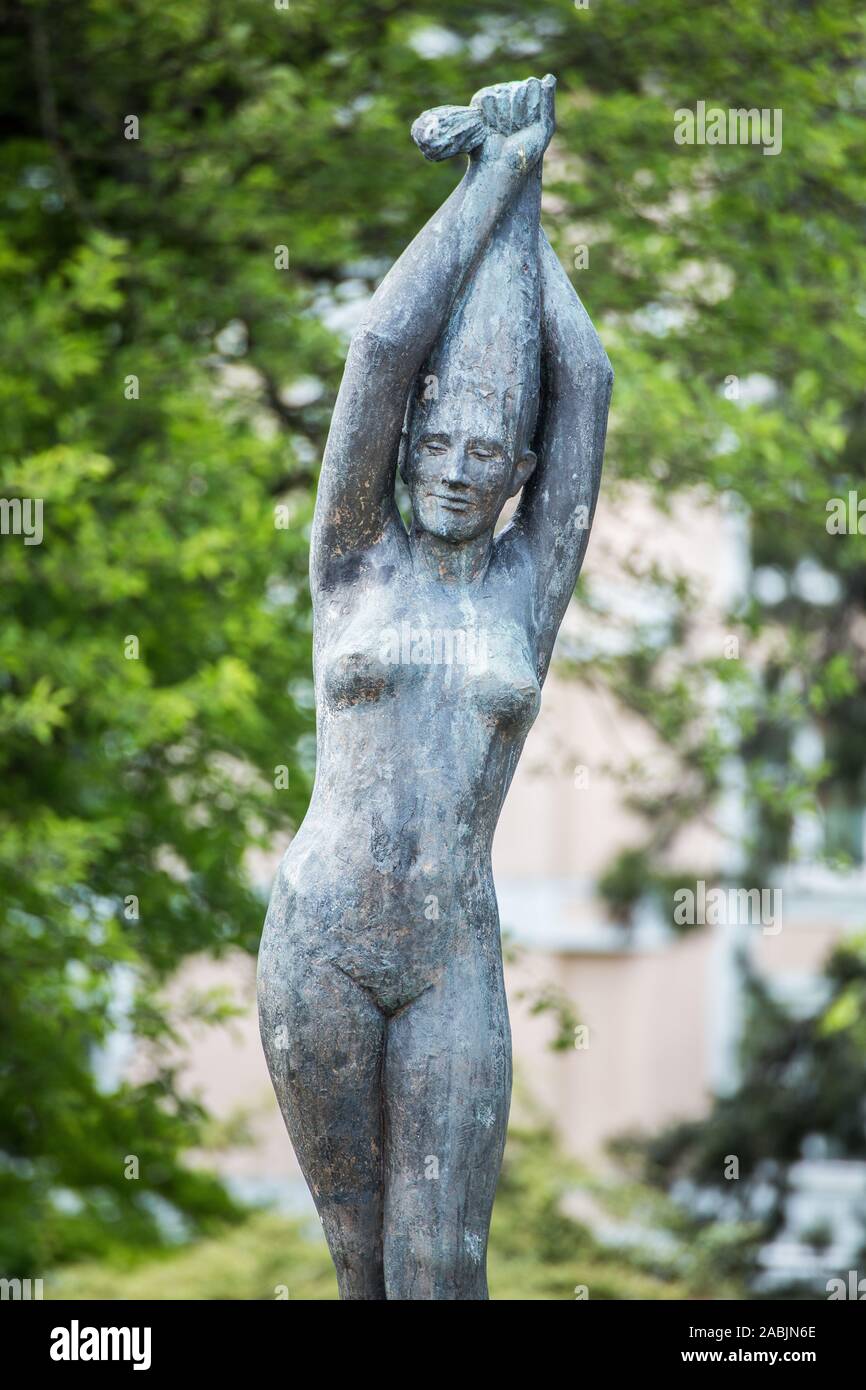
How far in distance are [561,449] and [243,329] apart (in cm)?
456

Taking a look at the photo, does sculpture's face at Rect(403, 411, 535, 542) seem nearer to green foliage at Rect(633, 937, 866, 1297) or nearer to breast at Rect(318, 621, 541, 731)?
→ breast at Rect(318, 621, 541, 731)

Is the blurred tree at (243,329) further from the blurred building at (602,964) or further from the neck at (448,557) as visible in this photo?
the blurred building at (602,964)

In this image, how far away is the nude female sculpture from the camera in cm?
345

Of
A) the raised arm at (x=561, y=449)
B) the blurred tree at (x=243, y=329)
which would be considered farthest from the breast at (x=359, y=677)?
the blurred tree at (x=243, y=329)

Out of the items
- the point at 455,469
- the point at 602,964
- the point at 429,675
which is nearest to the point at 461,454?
the point at 455,469

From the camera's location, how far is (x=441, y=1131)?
11.3ft

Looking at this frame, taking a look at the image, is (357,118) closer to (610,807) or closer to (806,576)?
(806,576)

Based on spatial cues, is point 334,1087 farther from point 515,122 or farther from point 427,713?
point 515,122

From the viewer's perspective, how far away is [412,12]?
25.1 ft

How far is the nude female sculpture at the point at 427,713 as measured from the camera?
345 cm

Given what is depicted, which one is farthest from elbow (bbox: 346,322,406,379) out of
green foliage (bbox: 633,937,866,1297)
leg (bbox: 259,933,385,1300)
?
green foliage (bbox: 633,937,866,1297)

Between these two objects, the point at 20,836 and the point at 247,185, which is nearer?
the point at 20,836

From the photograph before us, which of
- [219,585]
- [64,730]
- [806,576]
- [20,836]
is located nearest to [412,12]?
[219,585]

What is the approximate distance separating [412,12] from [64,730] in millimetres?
3350
